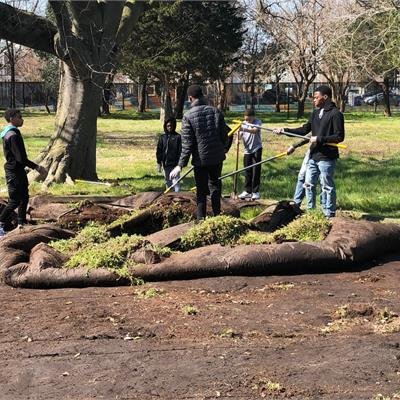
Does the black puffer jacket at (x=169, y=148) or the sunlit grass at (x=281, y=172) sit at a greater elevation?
the black puffer jacket at (x=169, y=148)

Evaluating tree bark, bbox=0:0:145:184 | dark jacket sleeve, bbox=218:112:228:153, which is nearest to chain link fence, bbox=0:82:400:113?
tree bark, bbox=0:0:145:184

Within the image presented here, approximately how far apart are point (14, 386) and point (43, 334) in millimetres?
896

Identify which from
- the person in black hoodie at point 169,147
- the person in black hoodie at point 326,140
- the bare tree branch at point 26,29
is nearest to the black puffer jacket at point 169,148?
the person in black hoodie at point 169,147

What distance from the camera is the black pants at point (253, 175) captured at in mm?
11062

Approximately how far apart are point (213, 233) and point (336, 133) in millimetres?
2409

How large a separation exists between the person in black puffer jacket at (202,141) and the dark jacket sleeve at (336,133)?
4.36 ft

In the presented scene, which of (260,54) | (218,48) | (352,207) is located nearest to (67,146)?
(352,207)

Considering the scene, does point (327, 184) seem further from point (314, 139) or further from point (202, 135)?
point (202, 135)

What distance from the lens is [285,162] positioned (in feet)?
57.3

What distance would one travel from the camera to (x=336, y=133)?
832 cm

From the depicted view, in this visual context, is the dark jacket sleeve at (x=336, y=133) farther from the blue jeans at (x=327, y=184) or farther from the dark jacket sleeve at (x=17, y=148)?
the dark jacket sleeve at (x=17, y=148)

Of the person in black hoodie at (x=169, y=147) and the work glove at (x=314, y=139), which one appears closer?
the work glove at (x=314, y=139)

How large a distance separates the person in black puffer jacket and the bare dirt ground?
5.77ft

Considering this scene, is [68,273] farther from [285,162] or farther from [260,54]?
[260,54]
